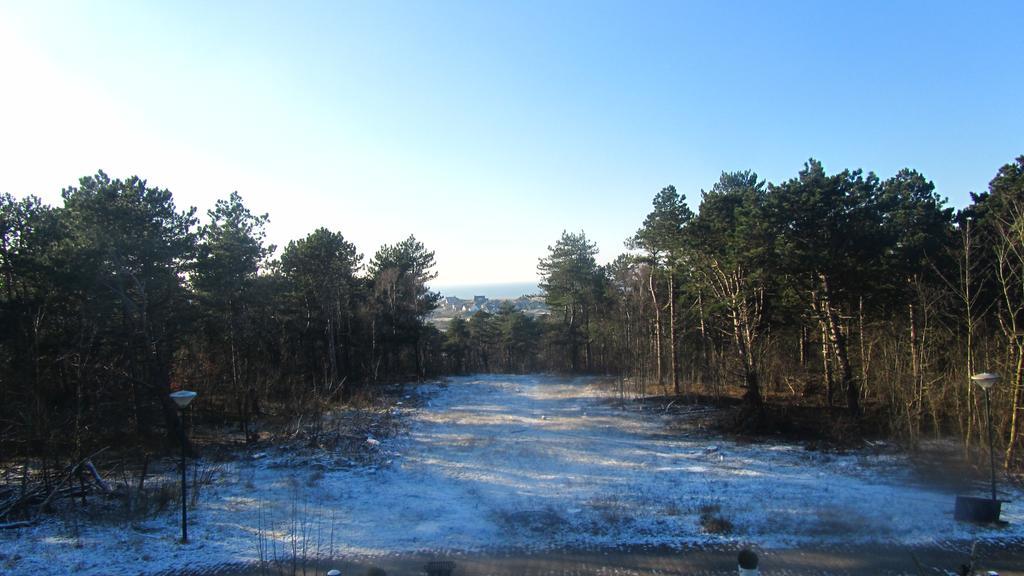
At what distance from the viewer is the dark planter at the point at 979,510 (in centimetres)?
965

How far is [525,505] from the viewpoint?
1141 cm

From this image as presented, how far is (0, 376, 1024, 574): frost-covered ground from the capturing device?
29.9 ft

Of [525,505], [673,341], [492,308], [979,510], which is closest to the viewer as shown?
[979,510]

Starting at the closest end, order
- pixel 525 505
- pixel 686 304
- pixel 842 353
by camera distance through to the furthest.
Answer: pixel 525 505 → pixel 842 353 → pixel 686 304

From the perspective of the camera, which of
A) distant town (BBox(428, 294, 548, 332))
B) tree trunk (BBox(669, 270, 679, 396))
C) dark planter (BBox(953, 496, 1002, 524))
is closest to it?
dark planter (BBox(953, 496, 1002, 524))

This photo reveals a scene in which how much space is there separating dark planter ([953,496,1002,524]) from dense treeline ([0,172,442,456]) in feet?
56.5

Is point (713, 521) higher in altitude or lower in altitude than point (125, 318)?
lower

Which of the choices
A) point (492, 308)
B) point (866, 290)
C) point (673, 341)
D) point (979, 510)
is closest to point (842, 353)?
point (866, 290)

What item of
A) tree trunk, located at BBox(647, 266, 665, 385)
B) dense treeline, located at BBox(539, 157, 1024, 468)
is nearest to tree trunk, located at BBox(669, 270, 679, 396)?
dense treeline, located at BBox(539, 157, 1024, 468)

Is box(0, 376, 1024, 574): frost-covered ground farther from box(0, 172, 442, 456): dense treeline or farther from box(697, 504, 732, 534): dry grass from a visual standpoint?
box(0, 172, 442, 456): dense treeline

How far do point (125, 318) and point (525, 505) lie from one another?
14.8 metres

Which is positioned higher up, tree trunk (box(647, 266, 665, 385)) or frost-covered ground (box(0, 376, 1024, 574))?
tree trunk (box(647, 266, 665, 385))

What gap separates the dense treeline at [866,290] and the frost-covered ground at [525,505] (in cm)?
367

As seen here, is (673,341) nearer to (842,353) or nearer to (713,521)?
(842,353)
